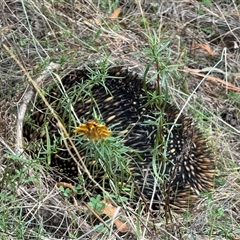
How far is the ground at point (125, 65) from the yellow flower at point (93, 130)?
269mm

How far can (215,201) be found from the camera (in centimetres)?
269

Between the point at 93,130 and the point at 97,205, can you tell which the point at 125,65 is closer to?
the point at 97,205

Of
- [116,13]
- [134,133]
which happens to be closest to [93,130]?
[134,133]

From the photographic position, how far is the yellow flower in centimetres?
171

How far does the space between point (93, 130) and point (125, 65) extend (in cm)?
156

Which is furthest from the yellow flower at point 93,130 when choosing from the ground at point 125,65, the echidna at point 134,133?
the echidna at point 134,133

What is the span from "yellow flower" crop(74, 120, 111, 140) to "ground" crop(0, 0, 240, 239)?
0.27 metres

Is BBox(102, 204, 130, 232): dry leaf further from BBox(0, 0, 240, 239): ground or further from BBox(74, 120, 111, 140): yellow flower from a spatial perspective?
BBox(74, 120, 111, 140): yellow flower

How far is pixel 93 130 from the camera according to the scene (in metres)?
1.73

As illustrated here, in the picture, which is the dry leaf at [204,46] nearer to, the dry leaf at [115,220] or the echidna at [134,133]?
the echidna at [134,133]

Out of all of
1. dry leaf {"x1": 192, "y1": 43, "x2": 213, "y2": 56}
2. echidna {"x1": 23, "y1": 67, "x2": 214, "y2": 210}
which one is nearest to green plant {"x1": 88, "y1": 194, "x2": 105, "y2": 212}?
echidna {"x1": 23, "y1": 67, "x2": 214, "y2": 210}

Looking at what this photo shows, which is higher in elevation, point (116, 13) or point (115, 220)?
point (116, 13)

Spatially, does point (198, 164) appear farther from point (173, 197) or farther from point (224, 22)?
point (224, 22)

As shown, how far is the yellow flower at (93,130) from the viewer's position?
171cm
